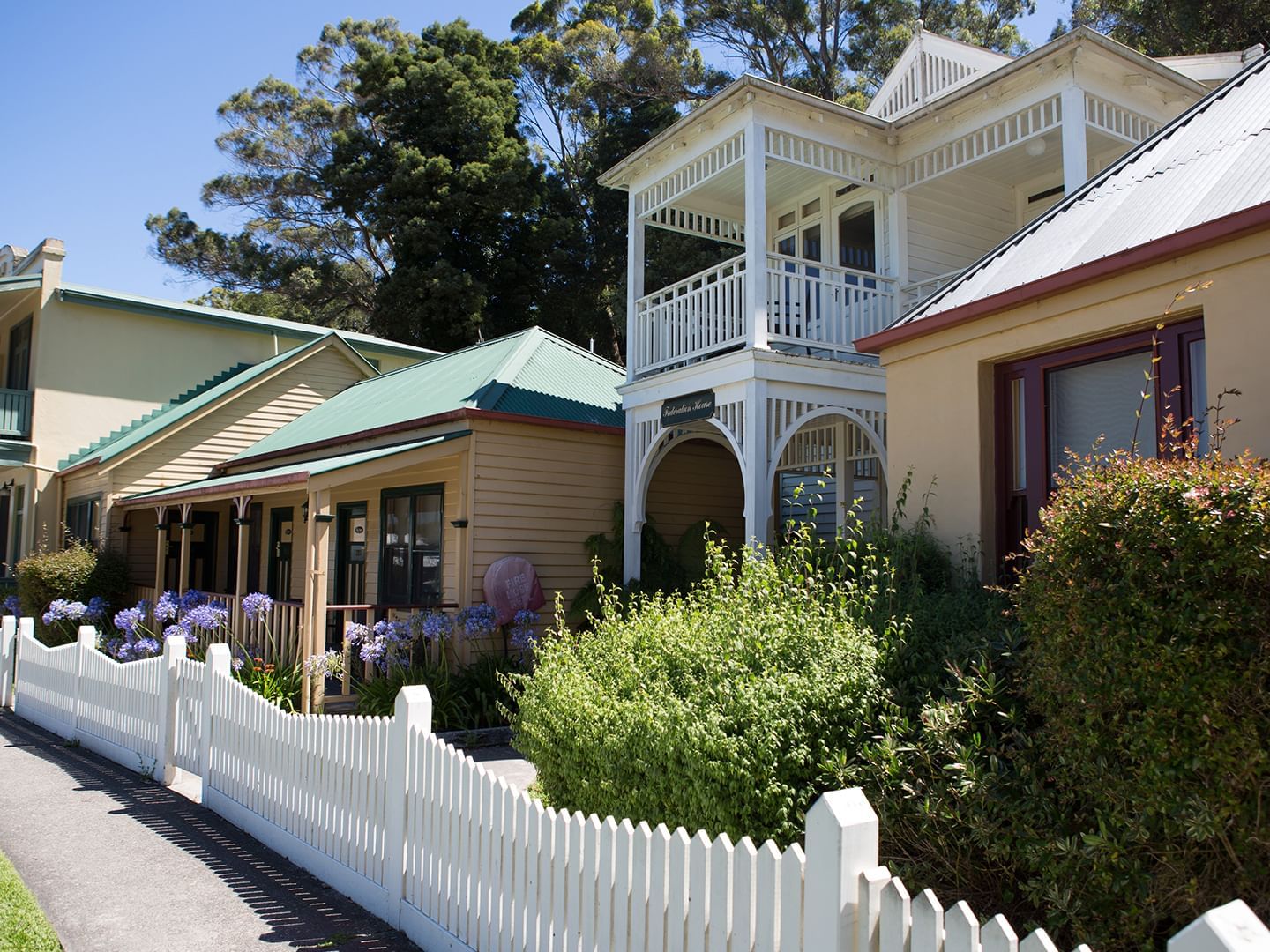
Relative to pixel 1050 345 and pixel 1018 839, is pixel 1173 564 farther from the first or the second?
pixel 1050 345

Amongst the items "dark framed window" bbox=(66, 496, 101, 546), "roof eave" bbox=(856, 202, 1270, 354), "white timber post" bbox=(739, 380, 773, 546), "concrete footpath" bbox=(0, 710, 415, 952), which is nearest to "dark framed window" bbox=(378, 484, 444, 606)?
"white timber post" bbox=(739, 380, 773, 546)

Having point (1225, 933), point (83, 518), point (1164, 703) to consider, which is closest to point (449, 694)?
point (1164, 703)

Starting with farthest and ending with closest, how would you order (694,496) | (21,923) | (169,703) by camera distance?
1. (694,496)
2. (169,703)
3. (21,923)

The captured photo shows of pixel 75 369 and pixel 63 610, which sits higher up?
pixel 75 369

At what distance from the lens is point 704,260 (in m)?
28.0

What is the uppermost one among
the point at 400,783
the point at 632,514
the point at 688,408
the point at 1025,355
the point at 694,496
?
the point at 688,408

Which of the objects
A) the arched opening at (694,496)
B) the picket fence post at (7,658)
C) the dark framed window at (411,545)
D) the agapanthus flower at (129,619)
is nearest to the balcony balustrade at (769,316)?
the arched opening at (694,496)

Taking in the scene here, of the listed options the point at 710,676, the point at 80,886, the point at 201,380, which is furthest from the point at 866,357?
the point at 201,380

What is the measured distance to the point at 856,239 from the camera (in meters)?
14.1

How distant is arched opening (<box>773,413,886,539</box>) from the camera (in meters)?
13.6

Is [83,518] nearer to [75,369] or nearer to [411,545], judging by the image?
[75,369]

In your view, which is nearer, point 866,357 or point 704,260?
point 866,357

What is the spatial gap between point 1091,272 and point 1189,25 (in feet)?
65.0

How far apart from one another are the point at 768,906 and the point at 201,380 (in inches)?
860
